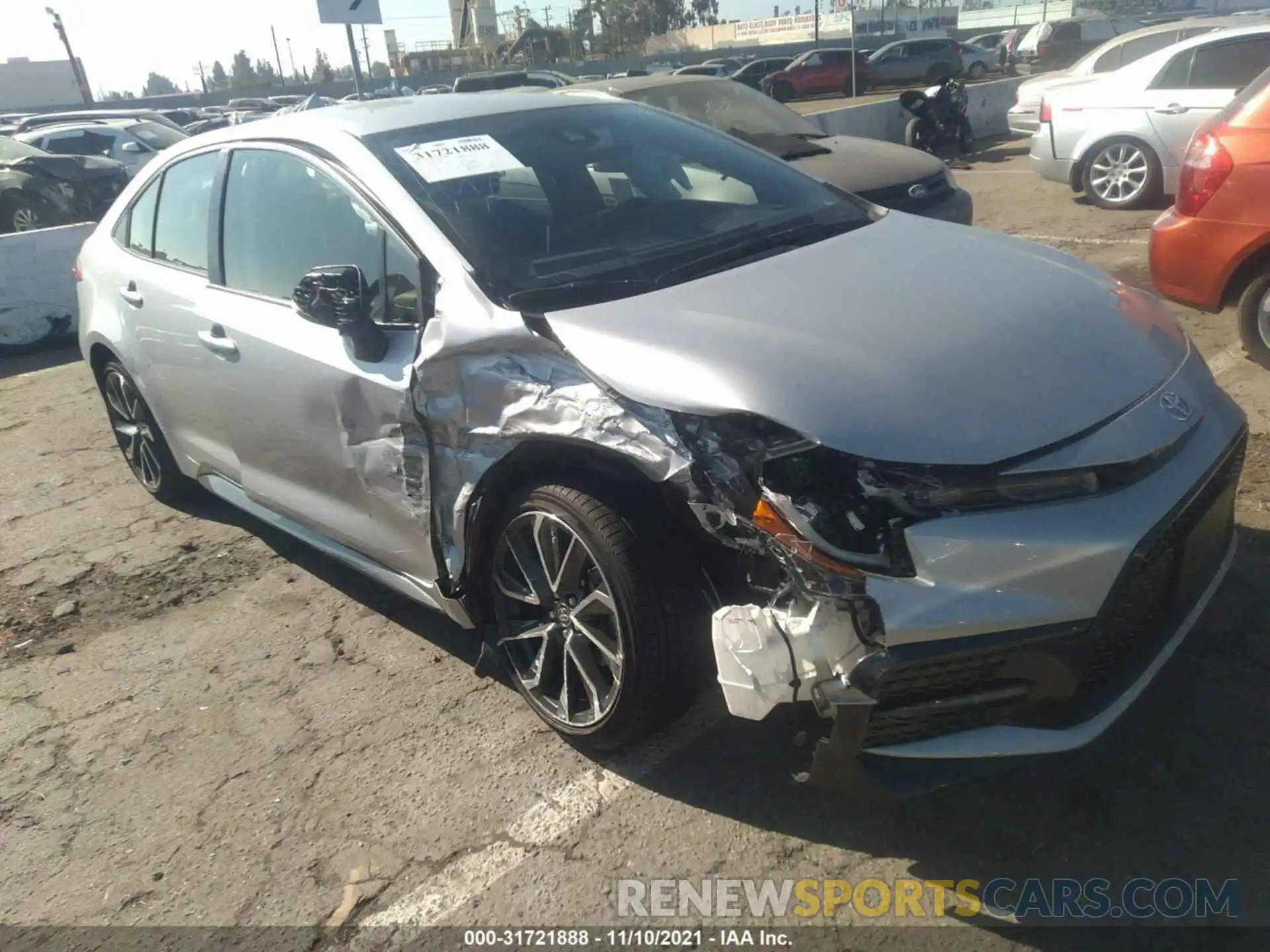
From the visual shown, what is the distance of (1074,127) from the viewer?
9.57m

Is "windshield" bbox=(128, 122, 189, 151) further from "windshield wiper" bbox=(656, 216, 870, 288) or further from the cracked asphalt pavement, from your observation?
"windshield wiper" bbox=(656, 216, 870, 288)

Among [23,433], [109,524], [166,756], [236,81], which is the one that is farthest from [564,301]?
[236,81]

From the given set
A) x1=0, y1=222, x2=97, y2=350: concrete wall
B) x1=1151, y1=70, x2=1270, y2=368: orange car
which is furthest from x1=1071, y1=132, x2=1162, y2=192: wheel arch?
→ x1=0, y1=222, x2=97, y2=350: concrete wall

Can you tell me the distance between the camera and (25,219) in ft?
43.1

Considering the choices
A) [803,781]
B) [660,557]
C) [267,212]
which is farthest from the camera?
[267,212]

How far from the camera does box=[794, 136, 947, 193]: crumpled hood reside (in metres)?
6.83

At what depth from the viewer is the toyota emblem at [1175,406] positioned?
2.45 metres

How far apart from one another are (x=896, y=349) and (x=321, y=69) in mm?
91760

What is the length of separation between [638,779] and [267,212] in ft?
7.70

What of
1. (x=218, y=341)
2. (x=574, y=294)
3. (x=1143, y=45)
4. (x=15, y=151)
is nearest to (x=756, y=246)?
(x=574, y=294)

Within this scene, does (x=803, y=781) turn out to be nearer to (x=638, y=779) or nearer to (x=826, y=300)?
(x=638, y=779)

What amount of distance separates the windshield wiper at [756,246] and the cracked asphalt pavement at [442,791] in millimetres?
771

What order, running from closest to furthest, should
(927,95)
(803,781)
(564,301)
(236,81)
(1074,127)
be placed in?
(803,781) < (564,301) < (1074,127) < (927,95) < (236,81)

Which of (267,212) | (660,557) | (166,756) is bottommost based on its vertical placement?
(166,756)
